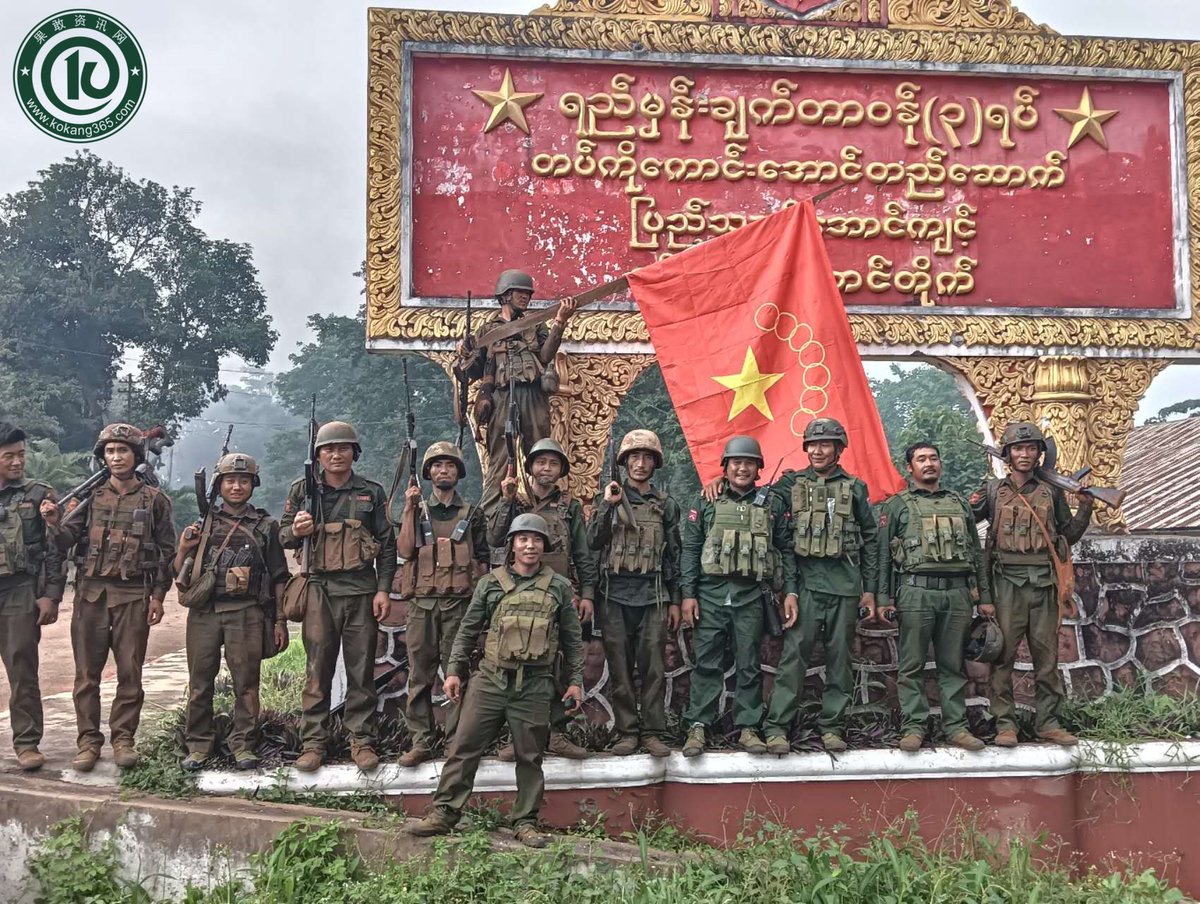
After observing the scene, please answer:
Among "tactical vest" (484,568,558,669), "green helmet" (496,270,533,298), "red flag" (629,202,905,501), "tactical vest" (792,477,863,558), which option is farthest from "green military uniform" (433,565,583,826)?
"green helmet" (496,270,533,298)

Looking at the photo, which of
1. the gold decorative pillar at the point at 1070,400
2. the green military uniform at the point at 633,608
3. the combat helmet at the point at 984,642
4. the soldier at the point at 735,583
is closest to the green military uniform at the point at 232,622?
the green military uniform at the point at 633,608

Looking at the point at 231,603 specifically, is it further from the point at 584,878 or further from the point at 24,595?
the point at 584,878

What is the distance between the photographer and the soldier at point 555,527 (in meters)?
6.14

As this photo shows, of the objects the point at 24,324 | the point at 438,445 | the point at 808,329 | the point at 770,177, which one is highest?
the point at 24,324

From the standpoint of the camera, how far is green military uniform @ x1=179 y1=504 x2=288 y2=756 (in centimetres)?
605

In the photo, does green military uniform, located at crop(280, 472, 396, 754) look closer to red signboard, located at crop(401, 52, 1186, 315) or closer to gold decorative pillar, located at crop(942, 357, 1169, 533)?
red signboard, located at crop(401, 52, 1186, 315)

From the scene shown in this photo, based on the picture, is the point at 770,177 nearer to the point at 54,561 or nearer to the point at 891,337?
the point at 891,337

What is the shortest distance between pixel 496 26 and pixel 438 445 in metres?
3.67

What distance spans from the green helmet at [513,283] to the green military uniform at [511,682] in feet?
7.37

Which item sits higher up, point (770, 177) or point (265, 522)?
point (770, 177)

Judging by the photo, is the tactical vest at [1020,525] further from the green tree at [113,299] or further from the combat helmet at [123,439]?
the green tree at [113,299]

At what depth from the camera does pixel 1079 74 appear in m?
8.15

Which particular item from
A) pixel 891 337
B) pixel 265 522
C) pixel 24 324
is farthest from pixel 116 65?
pixel 24 324

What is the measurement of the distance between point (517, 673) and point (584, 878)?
43.8 inches
